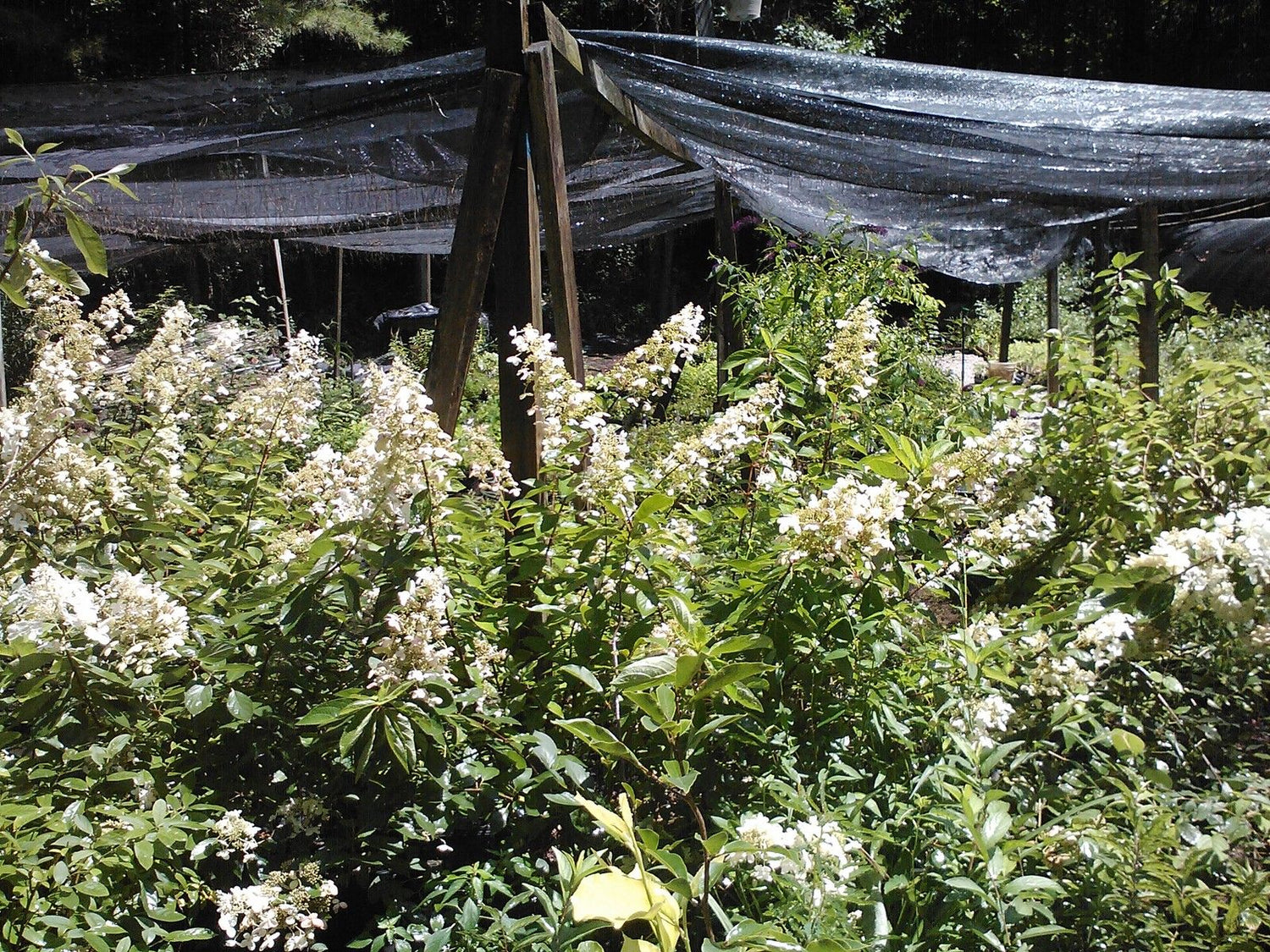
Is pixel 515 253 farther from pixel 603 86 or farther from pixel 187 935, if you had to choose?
pixel 187 935

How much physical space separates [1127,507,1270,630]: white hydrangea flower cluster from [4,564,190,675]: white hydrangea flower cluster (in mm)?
1468

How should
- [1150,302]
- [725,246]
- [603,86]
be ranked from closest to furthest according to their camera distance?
[603,86], [1150,302], [725,246]

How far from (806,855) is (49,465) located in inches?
54.9

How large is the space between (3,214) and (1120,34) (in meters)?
17.3

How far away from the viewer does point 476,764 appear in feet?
5.20

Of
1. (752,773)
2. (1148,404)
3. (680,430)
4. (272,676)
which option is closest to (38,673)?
(272,676)

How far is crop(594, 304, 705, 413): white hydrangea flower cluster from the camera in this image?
1.84 m

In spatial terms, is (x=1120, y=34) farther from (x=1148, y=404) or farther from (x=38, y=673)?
(x=38, y=673)

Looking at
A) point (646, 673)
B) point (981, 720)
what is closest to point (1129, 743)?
point (981, 720)

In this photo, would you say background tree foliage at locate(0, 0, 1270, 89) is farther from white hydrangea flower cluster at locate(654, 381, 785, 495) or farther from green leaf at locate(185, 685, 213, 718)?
green leaf at locate(185, 685, 213, 718)

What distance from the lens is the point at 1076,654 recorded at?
1.52 meters

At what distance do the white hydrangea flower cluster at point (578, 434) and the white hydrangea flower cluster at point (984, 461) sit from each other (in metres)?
0.52

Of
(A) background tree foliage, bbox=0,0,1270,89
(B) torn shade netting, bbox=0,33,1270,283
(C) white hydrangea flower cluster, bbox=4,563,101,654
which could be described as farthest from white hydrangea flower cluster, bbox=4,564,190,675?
(A) background tree foliage, bbox=0,0,1270,89

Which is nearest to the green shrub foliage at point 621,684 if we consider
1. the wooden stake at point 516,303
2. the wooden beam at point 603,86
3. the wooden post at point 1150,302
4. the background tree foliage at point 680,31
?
the wooden stake at point 516,303
